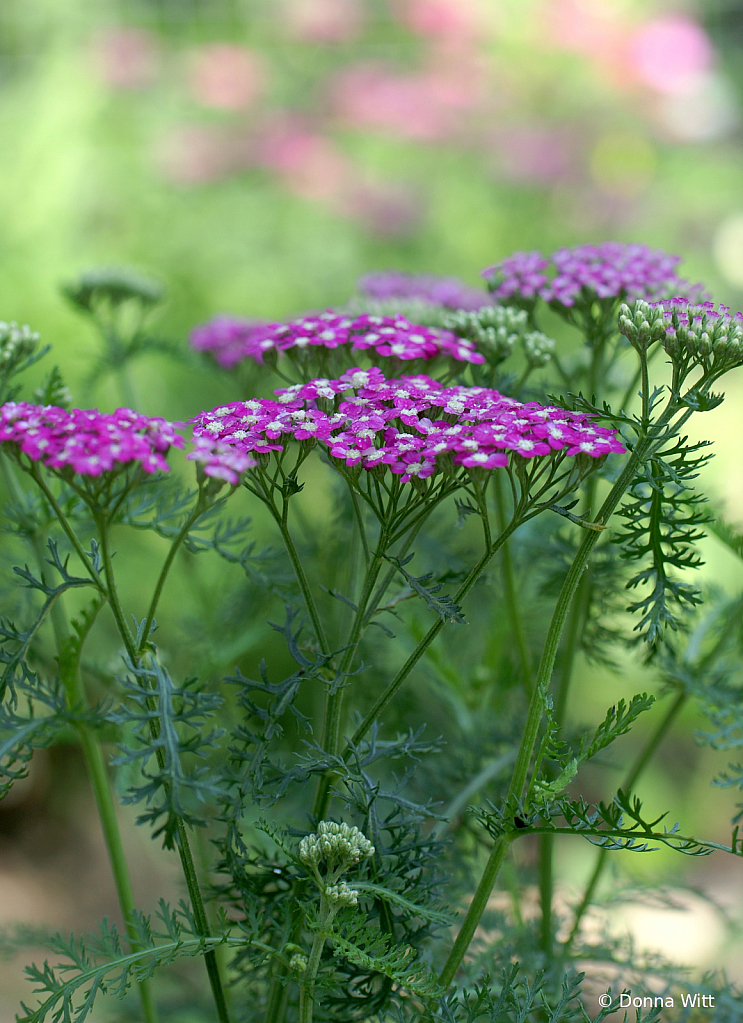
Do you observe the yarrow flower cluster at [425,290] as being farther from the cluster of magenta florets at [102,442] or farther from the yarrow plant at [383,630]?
the cluster of magenta florets at [102,442]

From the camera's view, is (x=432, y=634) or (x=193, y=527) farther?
(x=193, y=527)

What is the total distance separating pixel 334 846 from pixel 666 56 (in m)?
4.44

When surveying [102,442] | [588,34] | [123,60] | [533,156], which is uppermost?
[588,34]

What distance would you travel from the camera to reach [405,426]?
1.01 metres

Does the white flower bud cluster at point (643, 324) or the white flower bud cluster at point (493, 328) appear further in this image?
the white flower bud cluster at point (493, 328)

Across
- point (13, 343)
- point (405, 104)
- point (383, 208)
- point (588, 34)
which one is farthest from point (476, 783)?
point (588, 34)

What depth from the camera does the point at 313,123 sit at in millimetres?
4414

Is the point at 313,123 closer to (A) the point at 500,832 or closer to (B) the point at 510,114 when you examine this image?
(B) the point at 510,114

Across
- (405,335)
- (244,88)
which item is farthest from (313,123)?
(405,335)

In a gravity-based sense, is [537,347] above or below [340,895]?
above

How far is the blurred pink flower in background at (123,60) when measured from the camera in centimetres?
419

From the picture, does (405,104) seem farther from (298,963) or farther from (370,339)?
(298,963)

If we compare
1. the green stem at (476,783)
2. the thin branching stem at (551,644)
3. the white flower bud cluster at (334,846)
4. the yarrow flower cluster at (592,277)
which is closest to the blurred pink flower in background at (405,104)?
the yarrow flower cluster at (592,277)

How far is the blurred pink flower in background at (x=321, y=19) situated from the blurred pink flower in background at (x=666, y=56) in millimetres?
1382
